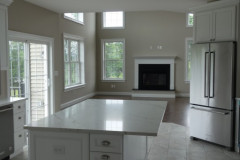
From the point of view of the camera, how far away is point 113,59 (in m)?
10.6

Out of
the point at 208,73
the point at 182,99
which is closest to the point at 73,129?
the point at 208,73

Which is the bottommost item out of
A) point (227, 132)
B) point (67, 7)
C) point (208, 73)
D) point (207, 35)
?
point (227, 132)

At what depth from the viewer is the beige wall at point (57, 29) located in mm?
5099

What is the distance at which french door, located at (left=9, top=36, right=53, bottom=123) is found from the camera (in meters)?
4.95

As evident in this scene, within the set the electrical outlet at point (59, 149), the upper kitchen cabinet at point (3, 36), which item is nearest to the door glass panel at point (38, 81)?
the upper kitchen cabinet at point (3, 36)

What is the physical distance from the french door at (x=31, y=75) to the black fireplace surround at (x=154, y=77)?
4.69 meters

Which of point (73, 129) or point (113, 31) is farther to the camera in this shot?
point (113, 31)

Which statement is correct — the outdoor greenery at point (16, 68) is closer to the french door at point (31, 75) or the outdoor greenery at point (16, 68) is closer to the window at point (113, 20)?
the french door at point (31, 75)

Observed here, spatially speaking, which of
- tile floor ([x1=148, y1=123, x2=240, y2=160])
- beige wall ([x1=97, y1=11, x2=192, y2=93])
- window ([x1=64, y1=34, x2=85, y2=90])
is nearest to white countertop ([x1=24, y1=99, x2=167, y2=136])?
tile floor ([x1=148, y1=123, x2=240, y2=160])

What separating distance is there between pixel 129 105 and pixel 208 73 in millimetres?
1748

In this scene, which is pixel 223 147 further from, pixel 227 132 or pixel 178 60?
pixel 178 60

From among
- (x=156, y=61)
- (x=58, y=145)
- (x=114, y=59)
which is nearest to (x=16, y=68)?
(x=58, y=145)

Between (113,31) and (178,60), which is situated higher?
(113,31)

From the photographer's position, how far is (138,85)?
10.3m
